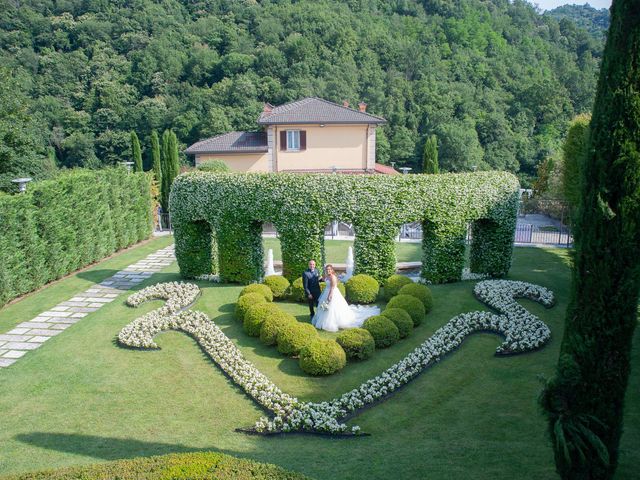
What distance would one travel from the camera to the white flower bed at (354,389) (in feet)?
29.1

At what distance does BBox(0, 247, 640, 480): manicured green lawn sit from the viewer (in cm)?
743

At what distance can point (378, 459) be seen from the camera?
7.41 metres

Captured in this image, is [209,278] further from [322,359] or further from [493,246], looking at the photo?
[493,246]

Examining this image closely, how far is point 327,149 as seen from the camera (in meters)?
34.8

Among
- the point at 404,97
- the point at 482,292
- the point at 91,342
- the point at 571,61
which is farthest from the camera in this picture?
the point at 571,61

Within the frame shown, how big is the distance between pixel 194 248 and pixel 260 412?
9210mm

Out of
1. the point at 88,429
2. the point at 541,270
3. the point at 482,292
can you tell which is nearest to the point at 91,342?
the point at 88,429

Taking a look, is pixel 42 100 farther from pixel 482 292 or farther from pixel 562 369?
pixel 562 369

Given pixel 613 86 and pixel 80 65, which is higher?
pixel 80 65

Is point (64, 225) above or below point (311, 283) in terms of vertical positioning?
above

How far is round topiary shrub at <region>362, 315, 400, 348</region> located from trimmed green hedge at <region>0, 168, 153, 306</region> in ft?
37.9

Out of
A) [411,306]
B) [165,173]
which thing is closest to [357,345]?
[411,306]

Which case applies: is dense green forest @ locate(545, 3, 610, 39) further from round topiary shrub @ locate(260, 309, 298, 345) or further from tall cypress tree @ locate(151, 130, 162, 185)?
round topiary shrub @ locate(260, 309, 298, 345)

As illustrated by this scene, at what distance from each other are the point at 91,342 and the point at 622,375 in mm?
11708
